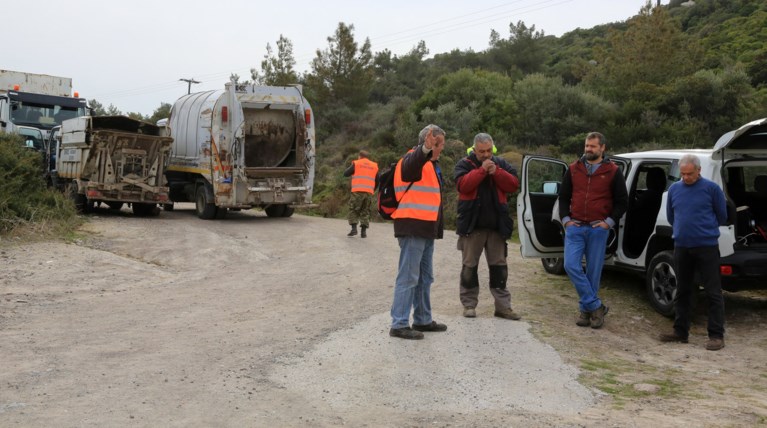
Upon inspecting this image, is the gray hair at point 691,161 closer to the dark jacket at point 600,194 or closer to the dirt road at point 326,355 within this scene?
the dark jacket at point 600,194

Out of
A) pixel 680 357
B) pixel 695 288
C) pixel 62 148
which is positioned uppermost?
pixel 62 148

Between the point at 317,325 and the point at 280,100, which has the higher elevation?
the point at 280,100

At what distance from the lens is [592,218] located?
7492 millimetres

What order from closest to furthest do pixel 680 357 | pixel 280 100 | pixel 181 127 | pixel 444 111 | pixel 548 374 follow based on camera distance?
1. pixel 548 374
2. pixel 680 357
3. pixel 280 100
4. pixel 181 127
5. pixel 444 111

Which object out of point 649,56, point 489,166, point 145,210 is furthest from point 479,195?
point 649,56

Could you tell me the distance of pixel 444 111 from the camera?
25.2 m

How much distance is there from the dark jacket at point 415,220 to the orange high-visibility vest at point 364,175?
7606mm

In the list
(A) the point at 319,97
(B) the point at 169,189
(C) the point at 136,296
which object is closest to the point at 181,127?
(B) the point at 169,189

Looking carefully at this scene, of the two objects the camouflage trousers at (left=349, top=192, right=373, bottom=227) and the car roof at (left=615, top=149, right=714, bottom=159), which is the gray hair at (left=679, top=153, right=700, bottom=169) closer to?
the car roof at (left=615, top=149, right=714, bottom=159)

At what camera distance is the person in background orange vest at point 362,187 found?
14227mm

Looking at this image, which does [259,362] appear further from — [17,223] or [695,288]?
[17,223]

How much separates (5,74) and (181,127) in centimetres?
516

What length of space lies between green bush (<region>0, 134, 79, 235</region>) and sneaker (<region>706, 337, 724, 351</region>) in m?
10.2

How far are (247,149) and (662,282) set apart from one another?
37.7 feet
